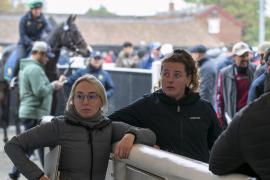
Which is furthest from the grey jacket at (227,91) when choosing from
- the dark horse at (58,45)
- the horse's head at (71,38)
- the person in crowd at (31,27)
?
the person in crowd at (31,27)

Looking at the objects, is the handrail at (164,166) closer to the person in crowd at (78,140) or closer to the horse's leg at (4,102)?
the person in crowd at (78,140)

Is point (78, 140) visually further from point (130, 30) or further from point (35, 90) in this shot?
point (130, 30)

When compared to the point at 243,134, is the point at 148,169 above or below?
below

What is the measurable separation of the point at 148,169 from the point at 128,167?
1.03 feet

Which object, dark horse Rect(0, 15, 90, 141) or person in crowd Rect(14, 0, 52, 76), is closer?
dark horse Rect(0, 15, 90, 141)

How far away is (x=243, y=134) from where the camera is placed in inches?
118

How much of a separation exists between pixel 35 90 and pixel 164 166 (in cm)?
658

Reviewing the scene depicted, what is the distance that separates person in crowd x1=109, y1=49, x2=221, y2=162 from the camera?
14.6 feet

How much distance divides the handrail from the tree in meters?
72.0

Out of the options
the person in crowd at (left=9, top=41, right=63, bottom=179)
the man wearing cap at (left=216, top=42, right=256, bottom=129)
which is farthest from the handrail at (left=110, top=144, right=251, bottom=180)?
the man wearing cap at (left=216, top=42, right=256, bottom=129)

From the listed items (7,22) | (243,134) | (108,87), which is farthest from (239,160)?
(7,22)

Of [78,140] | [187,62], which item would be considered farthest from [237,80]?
[78,140]

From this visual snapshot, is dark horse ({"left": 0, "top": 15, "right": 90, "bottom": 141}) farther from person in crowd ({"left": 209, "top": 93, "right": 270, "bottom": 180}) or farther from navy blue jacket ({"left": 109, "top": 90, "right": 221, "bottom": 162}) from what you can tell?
person in crowd ({"left": 209, "top": 93, "right": 270, "bottom": 180})

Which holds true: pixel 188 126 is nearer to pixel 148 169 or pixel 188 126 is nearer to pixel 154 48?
pixel 148 169
